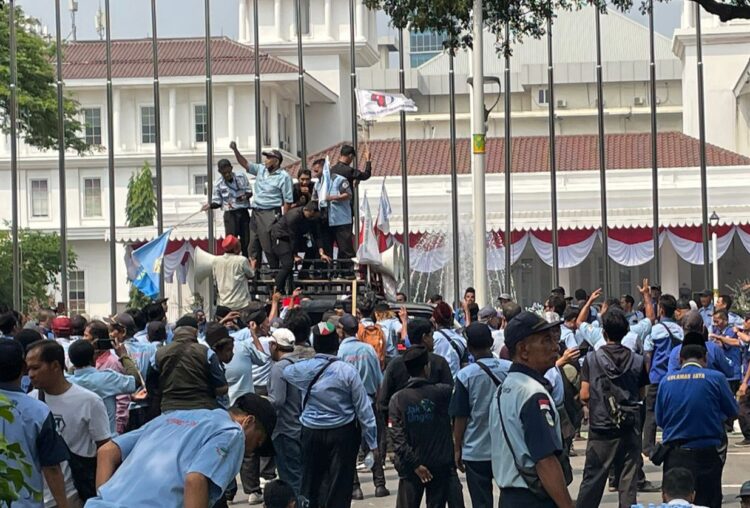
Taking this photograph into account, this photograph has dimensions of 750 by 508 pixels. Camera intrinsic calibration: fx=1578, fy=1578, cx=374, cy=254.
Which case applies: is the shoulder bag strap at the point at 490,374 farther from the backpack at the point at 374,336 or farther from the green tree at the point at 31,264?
the green tree at the point at 31,264

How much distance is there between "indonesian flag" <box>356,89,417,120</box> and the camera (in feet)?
94.8

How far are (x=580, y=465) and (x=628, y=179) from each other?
30.2 m

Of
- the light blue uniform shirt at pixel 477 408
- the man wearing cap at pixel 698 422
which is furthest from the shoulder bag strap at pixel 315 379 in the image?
the man wearing cap at pixel 698 422

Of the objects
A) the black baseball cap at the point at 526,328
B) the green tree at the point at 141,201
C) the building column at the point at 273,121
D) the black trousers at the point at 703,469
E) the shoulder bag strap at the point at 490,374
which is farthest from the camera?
the building column at the point at 273,121

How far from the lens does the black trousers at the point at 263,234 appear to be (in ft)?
72.6

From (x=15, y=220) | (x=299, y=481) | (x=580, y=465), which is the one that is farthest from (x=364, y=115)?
(x=299, y=481)

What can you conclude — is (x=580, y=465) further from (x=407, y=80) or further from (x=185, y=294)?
(x=407, y=80)

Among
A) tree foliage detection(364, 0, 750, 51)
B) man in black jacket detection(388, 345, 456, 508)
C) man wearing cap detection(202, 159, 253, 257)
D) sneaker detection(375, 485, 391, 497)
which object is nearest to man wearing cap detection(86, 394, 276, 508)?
man in black jacket detection(388, 345, 456, 508)

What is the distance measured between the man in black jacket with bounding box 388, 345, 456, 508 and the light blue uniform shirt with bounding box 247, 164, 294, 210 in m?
10.7

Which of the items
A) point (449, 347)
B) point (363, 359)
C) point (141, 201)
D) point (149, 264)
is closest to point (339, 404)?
point (363, 359)

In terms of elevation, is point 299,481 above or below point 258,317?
below

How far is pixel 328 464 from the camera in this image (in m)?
12.6

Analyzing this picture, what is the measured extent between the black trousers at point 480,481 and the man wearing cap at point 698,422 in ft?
4.91

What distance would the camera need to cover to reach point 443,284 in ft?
153
